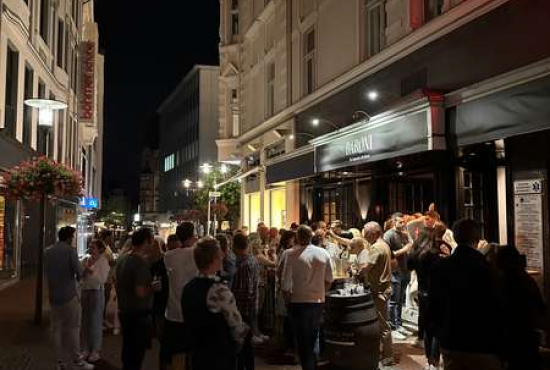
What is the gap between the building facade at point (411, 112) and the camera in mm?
8172

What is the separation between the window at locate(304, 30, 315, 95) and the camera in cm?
1874

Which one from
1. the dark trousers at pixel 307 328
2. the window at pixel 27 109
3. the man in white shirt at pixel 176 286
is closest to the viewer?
the man in white shirt at pixel 176 286

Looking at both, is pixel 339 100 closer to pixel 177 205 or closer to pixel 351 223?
pixel 351 223

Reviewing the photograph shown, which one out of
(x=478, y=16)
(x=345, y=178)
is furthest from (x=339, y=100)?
(x=478, y=16)

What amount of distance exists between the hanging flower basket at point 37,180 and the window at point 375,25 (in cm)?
783

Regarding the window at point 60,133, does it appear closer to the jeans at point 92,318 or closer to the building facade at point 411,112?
the building facade at point 411,112

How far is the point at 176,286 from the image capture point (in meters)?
6.49

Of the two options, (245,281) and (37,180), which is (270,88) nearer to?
(37,180)

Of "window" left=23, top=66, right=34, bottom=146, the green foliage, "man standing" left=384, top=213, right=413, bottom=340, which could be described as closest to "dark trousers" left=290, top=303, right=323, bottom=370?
"man standing" left=384, top=213, right=413, bottom=340

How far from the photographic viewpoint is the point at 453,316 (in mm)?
4453

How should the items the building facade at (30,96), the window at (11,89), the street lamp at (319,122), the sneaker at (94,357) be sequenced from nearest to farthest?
the sneaker at (94,357)
the street lamp at (319,122)
the building facade at (30,96)
the window at (11,89)

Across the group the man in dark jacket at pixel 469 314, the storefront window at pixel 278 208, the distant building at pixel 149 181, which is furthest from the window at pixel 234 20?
the distant building at pixel 149 181

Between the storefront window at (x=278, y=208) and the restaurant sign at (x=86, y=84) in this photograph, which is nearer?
the storefront window at (x=278, y=208)

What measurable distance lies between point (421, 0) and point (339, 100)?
476cm
